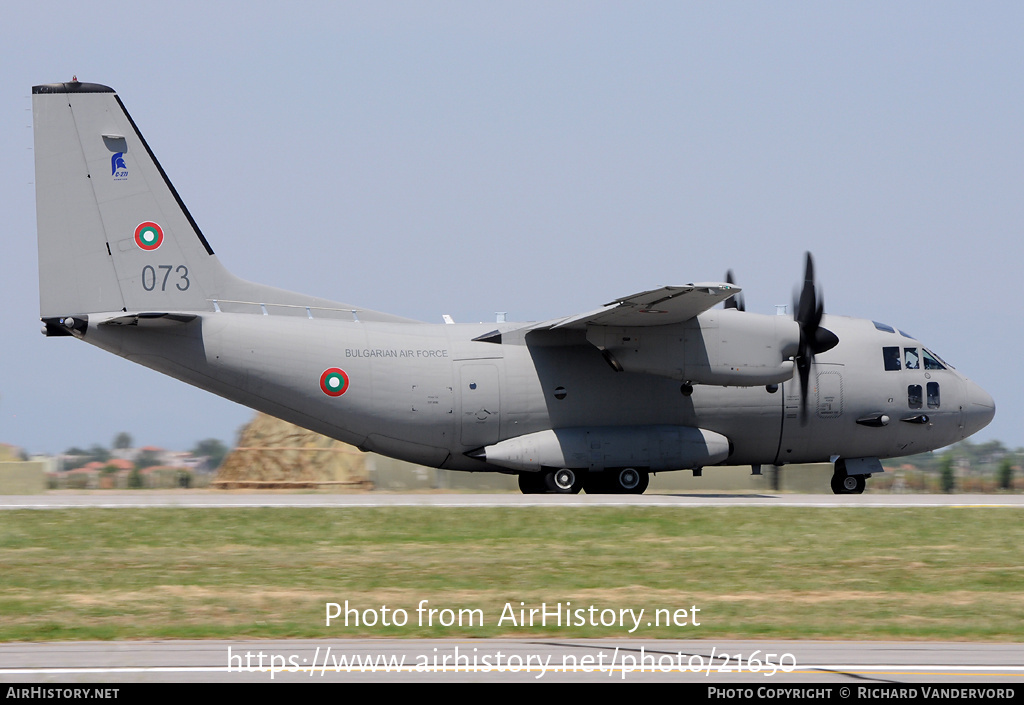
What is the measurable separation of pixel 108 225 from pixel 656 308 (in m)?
13.0

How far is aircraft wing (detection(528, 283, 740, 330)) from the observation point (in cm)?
2427

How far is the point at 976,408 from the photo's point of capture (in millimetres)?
29281

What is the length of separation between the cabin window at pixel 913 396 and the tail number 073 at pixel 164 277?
1856 cm

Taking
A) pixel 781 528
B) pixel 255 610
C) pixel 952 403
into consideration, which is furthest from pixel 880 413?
pixel 255 610

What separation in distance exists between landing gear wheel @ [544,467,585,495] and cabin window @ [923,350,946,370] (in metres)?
9.72

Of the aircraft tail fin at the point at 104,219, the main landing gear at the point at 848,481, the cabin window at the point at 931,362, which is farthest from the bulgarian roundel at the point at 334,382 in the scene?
the cabin window at the point at 931,362

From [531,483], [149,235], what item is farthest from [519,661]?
[149,235]

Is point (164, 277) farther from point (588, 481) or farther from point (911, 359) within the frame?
point (911, 359)

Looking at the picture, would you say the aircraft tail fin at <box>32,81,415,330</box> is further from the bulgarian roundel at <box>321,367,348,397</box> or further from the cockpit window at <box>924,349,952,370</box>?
the cockpit window at <box>924,349,952,370</box>

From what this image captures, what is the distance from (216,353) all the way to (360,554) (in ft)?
29.4

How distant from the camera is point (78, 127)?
25.7m

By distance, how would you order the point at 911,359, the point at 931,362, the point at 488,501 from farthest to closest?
the point at 931,362 < the point at 911,359 < the point at 488,501

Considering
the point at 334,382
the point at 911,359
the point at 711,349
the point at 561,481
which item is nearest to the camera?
the point at 334,382
